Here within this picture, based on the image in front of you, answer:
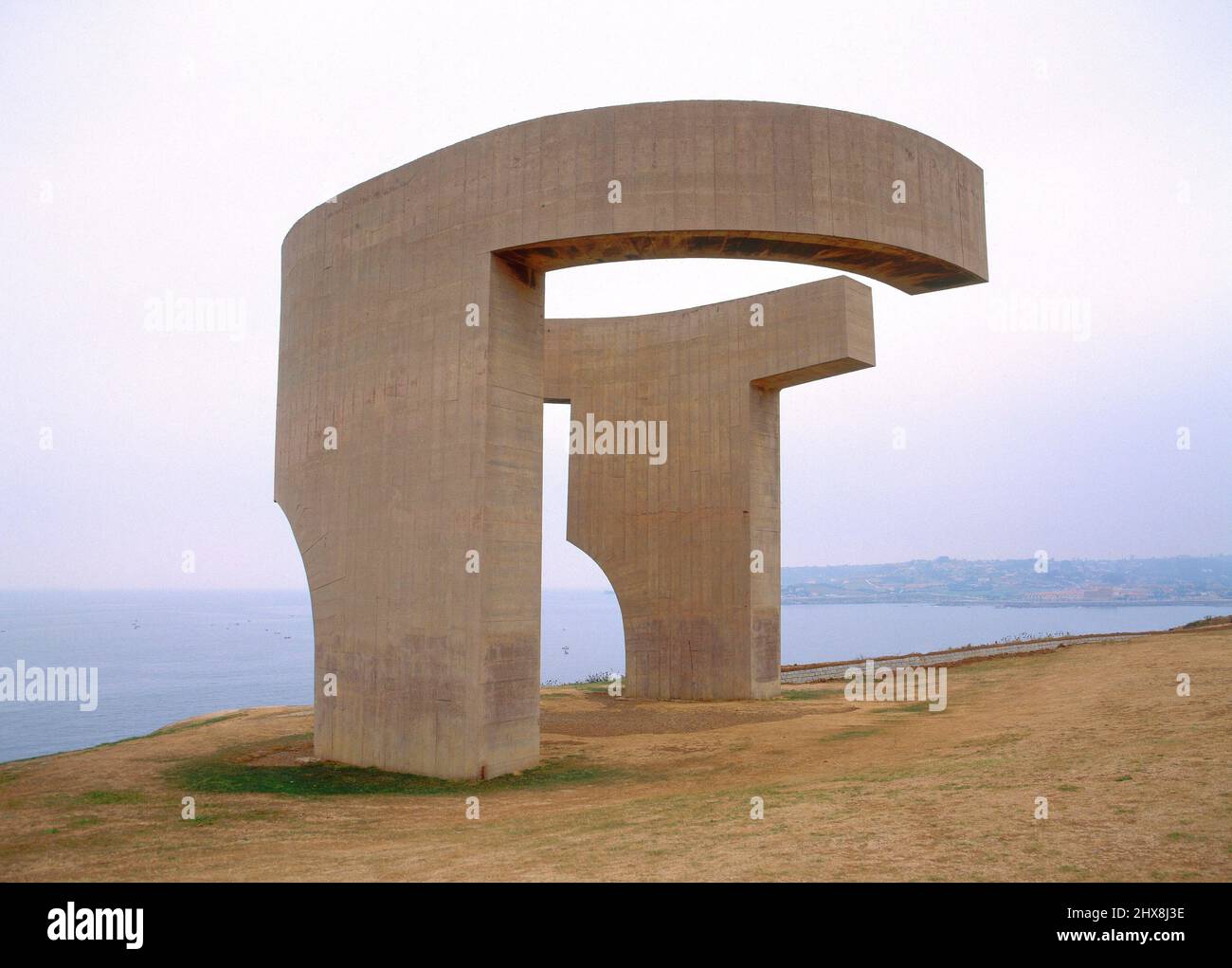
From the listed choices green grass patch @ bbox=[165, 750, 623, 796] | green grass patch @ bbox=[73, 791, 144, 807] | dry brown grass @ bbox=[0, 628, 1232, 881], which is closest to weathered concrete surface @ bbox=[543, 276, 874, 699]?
dry brown grass @ bbox=[0, 628, 1232, 881]

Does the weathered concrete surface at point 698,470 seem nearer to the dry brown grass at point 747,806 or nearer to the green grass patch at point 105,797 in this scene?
the dry brown grass at point 747,806

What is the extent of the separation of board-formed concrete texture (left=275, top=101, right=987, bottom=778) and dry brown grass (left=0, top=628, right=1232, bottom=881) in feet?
4.68

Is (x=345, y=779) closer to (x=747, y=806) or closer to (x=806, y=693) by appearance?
(x=747, y=806)

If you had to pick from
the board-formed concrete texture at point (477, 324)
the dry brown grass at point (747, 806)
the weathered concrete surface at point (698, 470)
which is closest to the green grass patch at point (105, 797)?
the dry brown grass at point (747, 806)

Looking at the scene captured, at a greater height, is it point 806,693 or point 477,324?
point 477,324

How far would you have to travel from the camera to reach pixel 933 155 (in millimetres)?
10641

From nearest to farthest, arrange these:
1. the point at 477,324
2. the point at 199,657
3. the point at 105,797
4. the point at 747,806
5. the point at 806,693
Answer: the point at 747,806
the point at 105,797
the point at 477,324
the point at 806,693
the point at 199,657

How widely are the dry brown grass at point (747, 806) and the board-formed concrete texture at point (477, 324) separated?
143cm

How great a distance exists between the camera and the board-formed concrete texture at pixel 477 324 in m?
10.1

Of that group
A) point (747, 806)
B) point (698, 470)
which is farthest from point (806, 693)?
point (747, 806)

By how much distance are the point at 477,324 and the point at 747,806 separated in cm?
618

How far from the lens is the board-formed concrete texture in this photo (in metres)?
10.1

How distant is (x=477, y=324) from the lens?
422 inches
